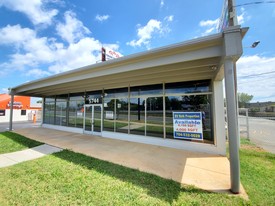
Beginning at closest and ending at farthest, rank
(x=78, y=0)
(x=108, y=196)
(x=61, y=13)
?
(x=108, y=196), (x=78, y=0), (x=61, y=13)

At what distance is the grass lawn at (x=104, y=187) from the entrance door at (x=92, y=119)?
17.7ft

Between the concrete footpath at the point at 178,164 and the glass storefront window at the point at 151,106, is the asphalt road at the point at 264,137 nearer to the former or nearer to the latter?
the glass storefront window at the point at 151,106

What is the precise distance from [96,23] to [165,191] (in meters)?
12.3

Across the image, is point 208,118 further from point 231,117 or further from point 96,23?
point 96,23

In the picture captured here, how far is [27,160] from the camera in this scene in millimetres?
5312

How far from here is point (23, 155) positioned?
19.3 feet

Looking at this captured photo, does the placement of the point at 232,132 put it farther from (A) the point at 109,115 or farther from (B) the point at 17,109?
(B) the point at 17,109

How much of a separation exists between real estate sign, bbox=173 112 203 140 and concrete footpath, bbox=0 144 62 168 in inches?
230

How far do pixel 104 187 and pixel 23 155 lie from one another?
4553 millimetres

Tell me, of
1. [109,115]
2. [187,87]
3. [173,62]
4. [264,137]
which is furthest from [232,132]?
[264,137]

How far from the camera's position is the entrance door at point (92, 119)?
10.3m

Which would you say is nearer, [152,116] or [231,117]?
[231,117]

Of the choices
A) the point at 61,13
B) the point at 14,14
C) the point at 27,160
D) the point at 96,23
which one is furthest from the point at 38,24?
the point at 27,160

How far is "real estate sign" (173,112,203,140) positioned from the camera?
660 cm
